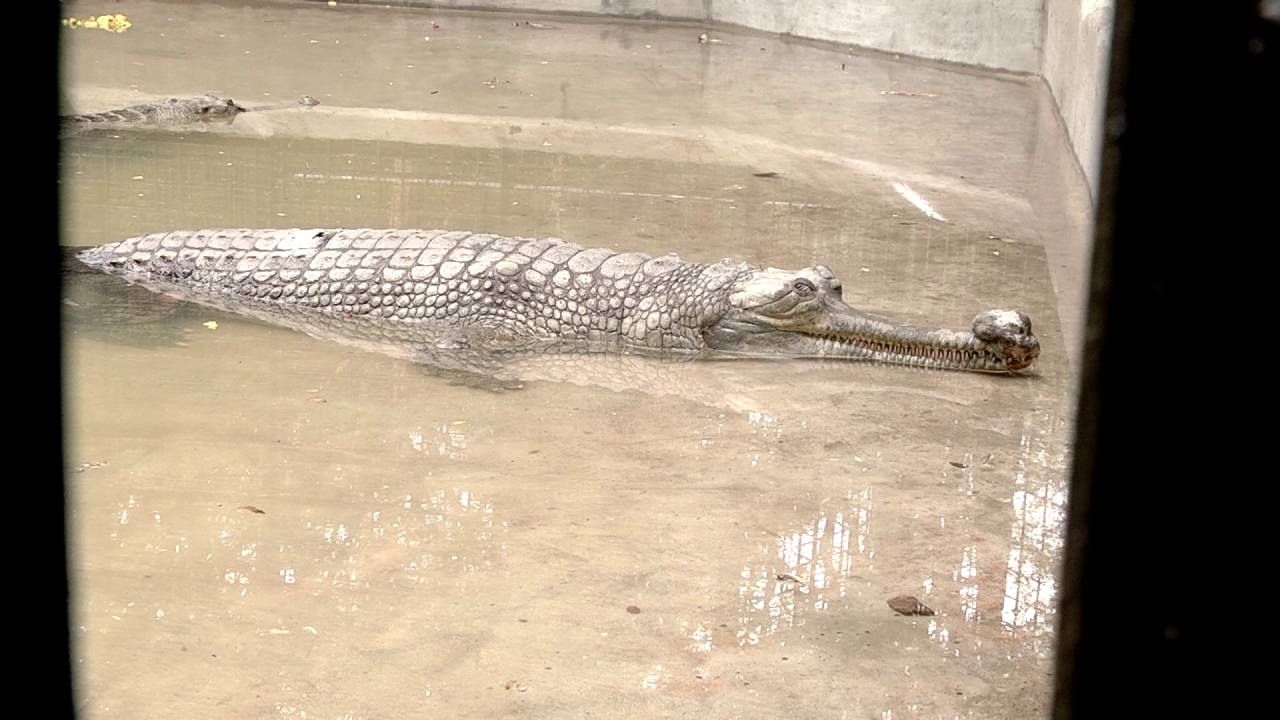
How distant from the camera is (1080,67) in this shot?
34.2ft

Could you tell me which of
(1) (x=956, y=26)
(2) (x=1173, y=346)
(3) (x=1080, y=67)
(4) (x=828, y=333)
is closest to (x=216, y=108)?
(4) (x=828, y=333)

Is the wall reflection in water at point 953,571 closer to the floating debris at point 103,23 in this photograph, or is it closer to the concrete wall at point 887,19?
the concrete wall at point 887,19

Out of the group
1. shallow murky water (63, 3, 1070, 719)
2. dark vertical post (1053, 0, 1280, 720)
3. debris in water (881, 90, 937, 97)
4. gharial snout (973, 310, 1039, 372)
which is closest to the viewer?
dark vertical post (1053, 0, 1280, 720)

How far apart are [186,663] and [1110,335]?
9.84 feet

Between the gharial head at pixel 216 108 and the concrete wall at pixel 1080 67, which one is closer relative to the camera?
the concrete wall at pixel 1080 67

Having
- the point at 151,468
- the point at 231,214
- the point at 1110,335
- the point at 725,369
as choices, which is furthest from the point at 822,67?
the point at 1110,335

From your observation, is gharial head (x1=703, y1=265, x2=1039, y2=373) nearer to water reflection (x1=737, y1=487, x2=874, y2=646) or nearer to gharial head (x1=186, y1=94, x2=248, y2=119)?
water reflection (x1=737, y1=487, x2=874, y2=646)

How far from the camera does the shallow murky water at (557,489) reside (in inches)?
136

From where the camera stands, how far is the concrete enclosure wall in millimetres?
10148

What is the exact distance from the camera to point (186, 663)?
11.1 feet

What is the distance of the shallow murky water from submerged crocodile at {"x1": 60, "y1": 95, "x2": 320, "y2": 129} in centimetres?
72

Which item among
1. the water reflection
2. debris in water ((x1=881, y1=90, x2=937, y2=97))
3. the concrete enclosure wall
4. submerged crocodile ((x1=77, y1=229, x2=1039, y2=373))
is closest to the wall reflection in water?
the water reflection

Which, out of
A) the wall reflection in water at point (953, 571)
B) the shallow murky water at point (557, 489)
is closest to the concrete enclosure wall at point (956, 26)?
the shallow murky water at point (557, 489)

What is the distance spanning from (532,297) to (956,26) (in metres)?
9.21
